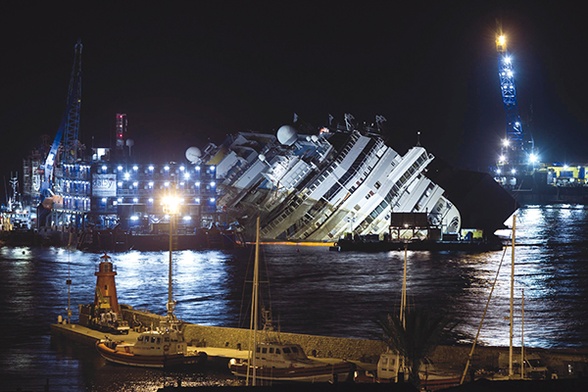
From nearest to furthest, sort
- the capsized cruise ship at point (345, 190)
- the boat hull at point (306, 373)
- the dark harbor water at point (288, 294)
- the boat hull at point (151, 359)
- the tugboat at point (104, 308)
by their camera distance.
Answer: the boat hull at point (306, 373) < the boat hull at point (151, 359) < the dark harbor water at point (288, 294) < the tugboat at point (104, 308) < the capsized cruise ship at point (345, 190)

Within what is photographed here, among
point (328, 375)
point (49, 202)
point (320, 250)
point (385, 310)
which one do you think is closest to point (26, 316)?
point (385, 310)

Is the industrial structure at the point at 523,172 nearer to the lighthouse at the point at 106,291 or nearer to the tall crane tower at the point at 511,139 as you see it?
the tall crane tower at the point at 511,139

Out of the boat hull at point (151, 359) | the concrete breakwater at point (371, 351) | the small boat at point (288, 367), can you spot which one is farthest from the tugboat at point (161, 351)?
the small boat at point (288, 367)

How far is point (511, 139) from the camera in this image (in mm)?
175625

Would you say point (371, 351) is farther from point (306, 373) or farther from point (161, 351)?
point (161, 351)

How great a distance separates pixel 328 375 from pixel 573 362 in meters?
5.08

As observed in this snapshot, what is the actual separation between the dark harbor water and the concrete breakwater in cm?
181

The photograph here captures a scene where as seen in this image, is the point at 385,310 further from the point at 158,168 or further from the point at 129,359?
the point at 158,168

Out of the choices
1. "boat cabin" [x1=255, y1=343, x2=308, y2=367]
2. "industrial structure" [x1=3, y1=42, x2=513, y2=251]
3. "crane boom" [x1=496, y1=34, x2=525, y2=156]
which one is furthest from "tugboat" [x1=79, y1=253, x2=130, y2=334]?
"crane boom" [x1=496, y1=34, x2=525, y2=156]

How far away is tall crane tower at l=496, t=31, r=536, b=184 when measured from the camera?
527 feet

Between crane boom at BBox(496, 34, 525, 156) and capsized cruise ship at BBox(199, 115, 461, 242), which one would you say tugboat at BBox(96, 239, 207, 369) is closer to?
capsized cruise ship at BBox(199, 115, 461, 242)

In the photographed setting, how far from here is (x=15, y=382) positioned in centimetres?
2672

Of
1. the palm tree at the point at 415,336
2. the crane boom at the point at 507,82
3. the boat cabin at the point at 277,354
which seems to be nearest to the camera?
the palm tree at the point at 415,336

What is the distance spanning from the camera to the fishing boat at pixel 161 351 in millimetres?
26469
